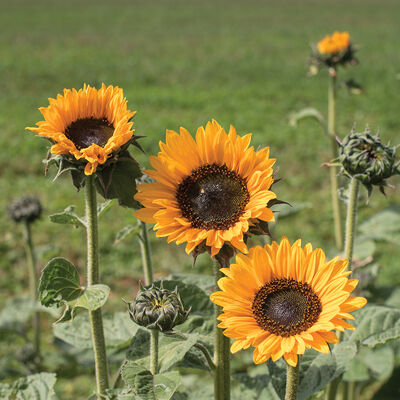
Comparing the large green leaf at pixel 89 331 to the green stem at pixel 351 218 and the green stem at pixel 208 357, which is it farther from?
the green stem at pixel 351 218

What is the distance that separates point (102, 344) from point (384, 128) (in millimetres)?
6962

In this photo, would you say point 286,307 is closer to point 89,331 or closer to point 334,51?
point 89,331

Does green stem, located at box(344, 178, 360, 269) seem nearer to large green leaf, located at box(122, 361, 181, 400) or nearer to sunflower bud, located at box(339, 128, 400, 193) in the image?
sunflower bud, located at box(339, 128, 400, 193)

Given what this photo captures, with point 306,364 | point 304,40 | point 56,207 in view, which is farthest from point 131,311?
point 304,40

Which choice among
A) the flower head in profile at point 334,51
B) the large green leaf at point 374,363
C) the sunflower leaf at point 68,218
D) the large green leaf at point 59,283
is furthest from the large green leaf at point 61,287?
the flower head in profile at point 334,51

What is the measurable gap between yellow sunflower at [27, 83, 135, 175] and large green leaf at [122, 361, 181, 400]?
45 centimetres

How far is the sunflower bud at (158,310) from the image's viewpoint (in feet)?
4.03

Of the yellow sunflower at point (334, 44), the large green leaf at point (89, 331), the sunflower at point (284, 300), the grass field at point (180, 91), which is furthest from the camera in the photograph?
the grass field at point (180, 91)

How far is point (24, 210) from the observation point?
277cm

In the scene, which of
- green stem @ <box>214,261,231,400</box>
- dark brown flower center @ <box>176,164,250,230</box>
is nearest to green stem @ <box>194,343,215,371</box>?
green stem @ <box>214,261,231,400</box>

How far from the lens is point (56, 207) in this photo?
207 inches

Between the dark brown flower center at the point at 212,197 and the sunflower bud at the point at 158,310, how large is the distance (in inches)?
6.9

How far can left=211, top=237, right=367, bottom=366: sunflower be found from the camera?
3.65 feet

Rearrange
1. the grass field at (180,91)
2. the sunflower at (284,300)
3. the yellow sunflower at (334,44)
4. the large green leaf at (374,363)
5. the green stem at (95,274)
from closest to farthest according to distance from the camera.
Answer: the sunflower at (284,300)
the green stem at (95,274)
the large green leaf at (374,363)
the yellow sunflower at (334,44)
the grass field at (180,91)
